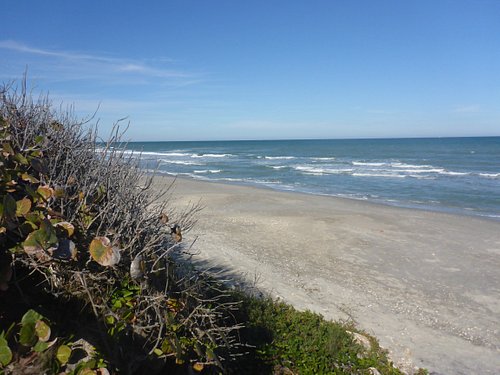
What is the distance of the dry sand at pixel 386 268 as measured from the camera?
19.4 feet

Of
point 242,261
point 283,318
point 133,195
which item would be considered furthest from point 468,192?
point 133,195

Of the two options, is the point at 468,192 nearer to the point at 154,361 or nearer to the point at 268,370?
the point at 268,370

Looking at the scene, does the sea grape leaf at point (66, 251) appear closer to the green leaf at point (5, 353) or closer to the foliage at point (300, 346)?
the green leaf at point (5, 353)

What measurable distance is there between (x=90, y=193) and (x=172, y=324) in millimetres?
1025

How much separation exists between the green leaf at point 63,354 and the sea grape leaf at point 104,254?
1.42 feet

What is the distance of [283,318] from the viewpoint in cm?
476

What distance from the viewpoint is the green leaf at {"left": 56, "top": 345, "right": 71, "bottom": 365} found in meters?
1.91

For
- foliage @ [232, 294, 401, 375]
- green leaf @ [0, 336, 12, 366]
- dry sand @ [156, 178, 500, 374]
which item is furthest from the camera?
dry sand @ [156, 178, 500, 374]

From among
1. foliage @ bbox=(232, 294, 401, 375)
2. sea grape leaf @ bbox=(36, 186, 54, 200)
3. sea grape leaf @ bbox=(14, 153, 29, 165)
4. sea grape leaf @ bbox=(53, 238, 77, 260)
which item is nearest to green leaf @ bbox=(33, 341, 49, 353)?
sea grape leaf @ bbox=(53, 238, 77, 260)

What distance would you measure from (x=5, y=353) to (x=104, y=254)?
0.60 metres

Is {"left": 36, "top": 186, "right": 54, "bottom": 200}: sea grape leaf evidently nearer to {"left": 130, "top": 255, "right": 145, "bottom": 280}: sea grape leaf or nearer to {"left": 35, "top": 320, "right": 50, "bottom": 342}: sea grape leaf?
{"left": 130, "top": 255, "right": 145, "bottom": 280}: sea grape leaf

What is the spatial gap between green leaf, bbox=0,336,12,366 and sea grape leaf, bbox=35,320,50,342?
0.14 metres

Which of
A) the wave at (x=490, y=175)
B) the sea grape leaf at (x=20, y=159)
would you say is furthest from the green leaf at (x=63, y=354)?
the wave at (x=490, y=175)

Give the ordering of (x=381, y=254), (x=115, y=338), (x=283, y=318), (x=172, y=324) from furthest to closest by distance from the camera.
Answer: (x=381, y=254) → (x=283, y=318) → (x=172, y=324) → (x=115, y=338)
